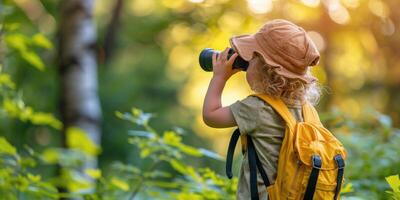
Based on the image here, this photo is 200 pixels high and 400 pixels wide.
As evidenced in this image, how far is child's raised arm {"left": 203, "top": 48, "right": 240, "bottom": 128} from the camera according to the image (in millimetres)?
2895

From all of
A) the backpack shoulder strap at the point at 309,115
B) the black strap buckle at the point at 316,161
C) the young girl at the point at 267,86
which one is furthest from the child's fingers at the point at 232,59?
the black strap buckle at the point at 316,161

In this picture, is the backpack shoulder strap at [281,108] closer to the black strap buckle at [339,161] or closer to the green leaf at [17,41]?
the black strap buckle at [339,161]

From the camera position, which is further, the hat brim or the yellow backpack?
the hat brim

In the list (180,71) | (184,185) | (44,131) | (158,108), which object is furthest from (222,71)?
(180,71)

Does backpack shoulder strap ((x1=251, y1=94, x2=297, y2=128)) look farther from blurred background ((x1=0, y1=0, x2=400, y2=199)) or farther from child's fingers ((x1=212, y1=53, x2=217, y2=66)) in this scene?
blurred background ((x1=0, y1=0, x2=400, y2=199))

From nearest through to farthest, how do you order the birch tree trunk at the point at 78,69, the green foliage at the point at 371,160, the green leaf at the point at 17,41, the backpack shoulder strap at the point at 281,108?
1. the backpack shoulder strap at the point at 281,108
2. the green leaf at the point at 17,41
3. the green foliage at the point at 371,160
4. the birch tree trunk at the point at 78,69

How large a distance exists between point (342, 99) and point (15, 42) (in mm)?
9123

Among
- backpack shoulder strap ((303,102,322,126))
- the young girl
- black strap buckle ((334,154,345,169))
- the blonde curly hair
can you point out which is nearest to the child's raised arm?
the young girl

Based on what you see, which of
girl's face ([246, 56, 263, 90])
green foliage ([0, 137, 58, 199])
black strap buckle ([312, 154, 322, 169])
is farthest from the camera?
green foliage ([0, 137, 58, 199])

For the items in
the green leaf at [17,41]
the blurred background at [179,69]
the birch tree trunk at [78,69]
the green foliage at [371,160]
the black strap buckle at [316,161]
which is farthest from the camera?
the birch tree trunk at [78,69]

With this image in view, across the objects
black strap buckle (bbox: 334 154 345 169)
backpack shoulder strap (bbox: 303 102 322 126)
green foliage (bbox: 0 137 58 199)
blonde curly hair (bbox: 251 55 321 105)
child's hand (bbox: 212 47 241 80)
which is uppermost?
child's hand (bbox: 212 47 241 80)

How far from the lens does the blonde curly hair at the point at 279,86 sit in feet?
9.35

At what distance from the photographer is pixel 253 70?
2.93 meters

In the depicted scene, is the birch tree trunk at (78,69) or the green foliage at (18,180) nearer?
the green foliage at (18,180)
